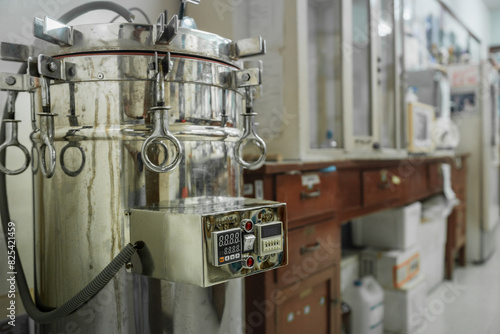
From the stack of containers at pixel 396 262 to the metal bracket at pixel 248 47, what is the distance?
5.28 ft

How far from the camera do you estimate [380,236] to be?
240 cm

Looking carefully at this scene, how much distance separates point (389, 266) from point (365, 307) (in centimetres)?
29

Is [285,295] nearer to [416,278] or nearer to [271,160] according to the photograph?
[271,160]

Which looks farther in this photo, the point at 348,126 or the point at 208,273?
the point at 348,126

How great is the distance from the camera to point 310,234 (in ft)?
5.00

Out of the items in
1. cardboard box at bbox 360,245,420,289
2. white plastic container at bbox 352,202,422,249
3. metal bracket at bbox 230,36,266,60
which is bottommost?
cardboard box at bbox 360,245,420,289

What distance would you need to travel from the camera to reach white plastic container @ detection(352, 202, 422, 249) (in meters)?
2.32

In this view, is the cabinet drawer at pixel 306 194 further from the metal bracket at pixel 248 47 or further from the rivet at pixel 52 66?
the rivet at pixel 52 66

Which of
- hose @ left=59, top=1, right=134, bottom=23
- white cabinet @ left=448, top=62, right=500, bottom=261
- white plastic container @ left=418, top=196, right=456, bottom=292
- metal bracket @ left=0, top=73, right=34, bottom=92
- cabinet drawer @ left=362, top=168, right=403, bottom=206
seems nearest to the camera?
metal bracket @ left=0, top=73, right=34, bottom=92

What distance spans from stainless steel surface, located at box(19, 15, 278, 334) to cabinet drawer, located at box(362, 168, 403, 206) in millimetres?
1192

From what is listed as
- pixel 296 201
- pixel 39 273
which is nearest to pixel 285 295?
pixel 296 201

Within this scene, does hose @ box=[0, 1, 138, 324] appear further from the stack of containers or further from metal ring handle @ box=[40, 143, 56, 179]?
the stack of containers

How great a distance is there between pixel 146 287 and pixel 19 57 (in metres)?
0.56

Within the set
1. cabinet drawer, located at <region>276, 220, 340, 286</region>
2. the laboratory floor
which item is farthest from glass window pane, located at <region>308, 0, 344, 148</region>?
the laboratory floor
